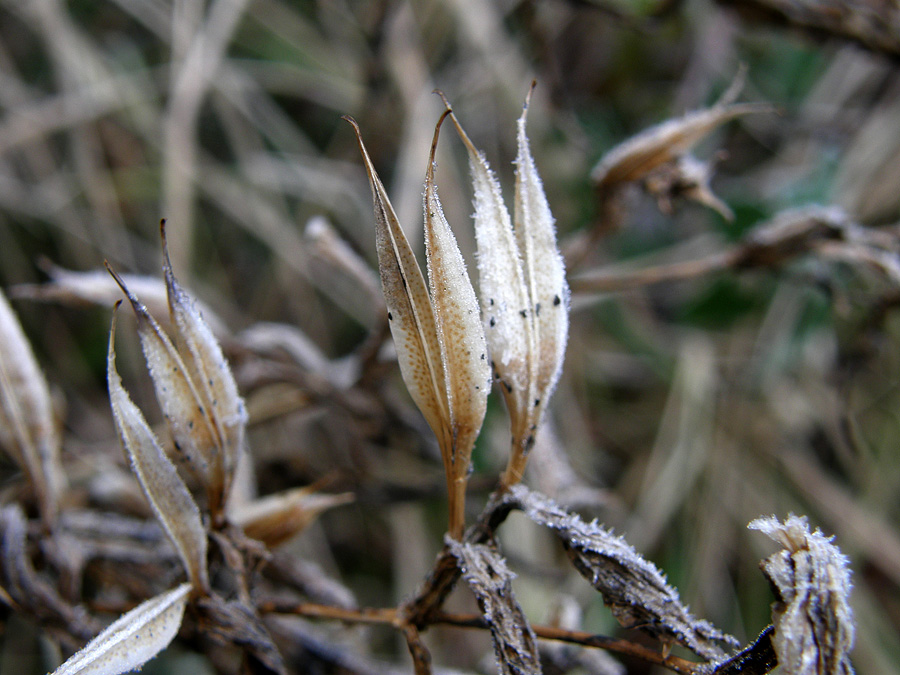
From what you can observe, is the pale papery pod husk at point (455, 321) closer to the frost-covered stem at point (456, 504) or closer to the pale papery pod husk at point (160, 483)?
the frost-covered stem at point (456, 504)

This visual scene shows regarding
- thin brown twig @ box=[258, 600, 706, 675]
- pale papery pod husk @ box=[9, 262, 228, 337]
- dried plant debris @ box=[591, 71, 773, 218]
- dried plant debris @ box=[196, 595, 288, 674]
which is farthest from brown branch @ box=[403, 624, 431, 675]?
dried plant debris @ box=[591, 71, 773, 218]

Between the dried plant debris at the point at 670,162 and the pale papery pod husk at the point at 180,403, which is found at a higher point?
the dried plant debris at the point at 670,162

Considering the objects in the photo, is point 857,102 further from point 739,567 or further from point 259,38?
point 259,38

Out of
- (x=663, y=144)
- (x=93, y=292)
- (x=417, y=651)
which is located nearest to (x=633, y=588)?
(x=417, y=651)

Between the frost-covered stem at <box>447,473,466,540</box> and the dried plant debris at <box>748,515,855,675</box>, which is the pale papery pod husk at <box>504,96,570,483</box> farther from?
the dried plant debris at <box>748,515,855,675</box>

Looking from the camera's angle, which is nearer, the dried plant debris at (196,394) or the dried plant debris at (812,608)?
the dried plant debris at (812,608)

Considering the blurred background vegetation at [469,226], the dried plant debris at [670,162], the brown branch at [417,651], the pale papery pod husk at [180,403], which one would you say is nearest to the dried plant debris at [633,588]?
the brown branch at [417,651]

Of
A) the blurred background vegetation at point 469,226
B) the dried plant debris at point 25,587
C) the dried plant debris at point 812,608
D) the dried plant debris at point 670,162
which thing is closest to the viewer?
the dried plant debris at point 812,608
